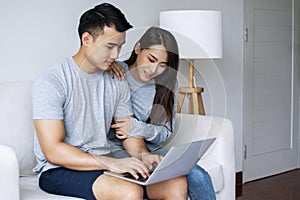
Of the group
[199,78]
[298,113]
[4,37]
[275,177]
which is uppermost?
[4,37]

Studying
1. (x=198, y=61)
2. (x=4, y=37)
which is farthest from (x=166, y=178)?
(x=4, y=37)

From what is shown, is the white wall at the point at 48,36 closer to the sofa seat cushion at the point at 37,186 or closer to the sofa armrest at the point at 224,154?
the sofa armrest at the point at 224,154

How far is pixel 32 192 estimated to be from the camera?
1.96 m

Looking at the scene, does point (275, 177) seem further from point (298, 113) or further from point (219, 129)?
point (219, 129)

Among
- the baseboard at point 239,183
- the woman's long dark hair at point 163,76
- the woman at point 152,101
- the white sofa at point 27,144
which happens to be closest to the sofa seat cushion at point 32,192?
the white sofa at point 27,144

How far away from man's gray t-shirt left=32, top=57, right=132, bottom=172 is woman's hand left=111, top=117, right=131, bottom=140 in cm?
2

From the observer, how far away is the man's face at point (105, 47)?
197 centimetres

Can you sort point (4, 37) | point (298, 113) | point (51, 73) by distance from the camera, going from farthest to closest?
1. point (298, 113)
2. point (4, 37)
3. point (51, 73)

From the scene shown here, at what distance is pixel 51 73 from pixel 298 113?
116 inches

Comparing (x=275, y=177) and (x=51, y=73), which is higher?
(x=51, y=73)

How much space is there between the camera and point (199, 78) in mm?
2703

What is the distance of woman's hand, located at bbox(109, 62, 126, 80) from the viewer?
6.73ft

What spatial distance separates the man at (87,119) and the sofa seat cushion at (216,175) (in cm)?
43

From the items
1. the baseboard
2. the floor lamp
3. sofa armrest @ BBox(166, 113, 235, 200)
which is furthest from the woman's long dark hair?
the baseboard
